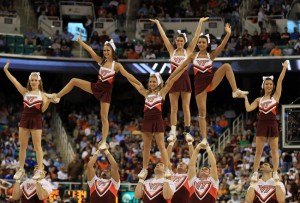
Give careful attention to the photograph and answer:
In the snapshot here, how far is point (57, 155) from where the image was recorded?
26.4 m

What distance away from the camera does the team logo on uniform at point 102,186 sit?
16031 mm

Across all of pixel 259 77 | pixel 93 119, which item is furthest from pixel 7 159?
pixel 259 77

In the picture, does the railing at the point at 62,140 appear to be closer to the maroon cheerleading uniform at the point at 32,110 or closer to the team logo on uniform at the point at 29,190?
the maroon cheerleading uniform at the point at 32,110

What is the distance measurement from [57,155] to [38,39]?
3401mm

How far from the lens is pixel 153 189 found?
1572cm

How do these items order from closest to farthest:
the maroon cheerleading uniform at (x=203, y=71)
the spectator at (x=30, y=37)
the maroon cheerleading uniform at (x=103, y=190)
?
the maroon cheerleading uniform at (x=103, y=190), the maroon cheerleading uniform at (x=203, y=71), the spectator at (x=30, y=37)

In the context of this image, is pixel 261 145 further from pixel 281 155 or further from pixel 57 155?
pixel 57 155

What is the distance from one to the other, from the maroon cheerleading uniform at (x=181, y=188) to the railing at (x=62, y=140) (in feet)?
34.3

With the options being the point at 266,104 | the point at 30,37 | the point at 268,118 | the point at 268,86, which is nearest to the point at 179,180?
the point at 268,118

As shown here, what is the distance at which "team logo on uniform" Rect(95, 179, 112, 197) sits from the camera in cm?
1603

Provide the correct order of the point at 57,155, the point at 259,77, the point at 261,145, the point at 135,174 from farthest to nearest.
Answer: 1. the point at 259,77
2. the point at 57,155
3. the point at 135,174
4. the point at 261,145

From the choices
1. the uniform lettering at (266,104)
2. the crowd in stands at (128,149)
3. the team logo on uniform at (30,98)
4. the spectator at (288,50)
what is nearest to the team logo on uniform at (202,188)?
the uniform lettering at (266,104)

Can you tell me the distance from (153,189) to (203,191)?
0.82 m

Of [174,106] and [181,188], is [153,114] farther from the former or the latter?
[181,188]
